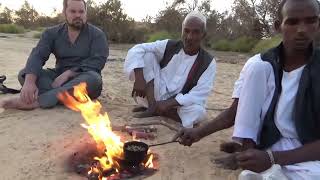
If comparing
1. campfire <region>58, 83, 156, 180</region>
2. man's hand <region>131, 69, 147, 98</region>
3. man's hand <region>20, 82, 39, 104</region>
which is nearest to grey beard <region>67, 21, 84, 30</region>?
man's hand <region>20, 82, 39, 104</region>

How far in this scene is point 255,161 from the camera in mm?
2979

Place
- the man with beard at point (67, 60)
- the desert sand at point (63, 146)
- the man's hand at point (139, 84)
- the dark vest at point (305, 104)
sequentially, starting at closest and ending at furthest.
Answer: the dark vest at point (305, 104) → the desert sand at point (63, 146) → the man's hand at point (139, 84) → the man with beard at point (67, 60)

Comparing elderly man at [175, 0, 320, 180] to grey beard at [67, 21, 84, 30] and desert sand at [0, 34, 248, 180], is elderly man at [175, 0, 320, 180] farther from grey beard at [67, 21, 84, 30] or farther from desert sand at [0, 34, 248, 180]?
grey beard at [67, 21, 84, 30]

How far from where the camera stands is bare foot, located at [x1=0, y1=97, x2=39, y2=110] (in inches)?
229

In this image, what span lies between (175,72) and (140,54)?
1.49ft

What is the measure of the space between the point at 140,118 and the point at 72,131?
2.88 feet

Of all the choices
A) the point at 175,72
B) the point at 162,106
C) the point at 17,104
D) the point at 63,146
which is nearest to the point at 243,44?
the point at 175,72

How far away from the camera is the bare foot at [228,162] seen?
401 centimetres

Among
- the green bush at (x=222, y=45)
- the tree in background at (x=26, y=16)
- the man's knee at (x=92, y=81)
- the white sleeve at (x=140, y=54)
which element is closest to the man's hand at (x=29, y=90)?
the man's knee at (x=92, y=81)

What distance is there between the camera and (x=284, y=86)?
3.21 m

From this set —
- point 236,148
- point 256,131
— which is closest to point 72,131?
point 236,148

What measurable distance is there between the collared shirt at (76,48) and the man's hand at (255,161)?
3.54 meters

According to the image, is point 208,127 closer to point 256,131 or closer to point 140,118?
point 256,131

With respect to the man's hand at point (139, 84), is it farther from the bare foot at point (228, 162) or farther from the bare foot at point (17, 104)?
the bare foot at point (228, 162)
